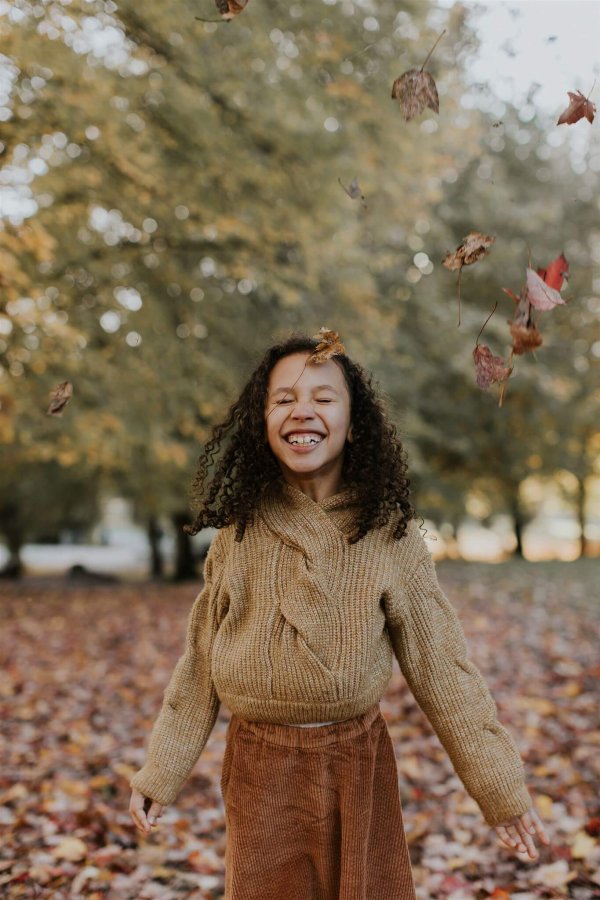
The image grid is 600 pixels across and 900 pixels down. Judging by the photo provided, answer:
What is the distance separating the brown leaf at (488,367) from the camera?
77.9 inches

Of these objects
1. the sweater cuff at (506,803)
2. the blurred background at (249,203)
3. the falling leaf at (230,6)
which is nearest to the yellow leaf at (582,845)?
the sweater cuff at (506,803)

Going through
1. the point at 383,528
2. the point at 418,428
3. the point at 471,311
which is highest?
the point at 471,311

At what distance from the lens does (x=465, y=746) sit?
206cm

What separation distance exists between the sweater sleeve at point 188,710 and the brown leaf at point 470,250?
979 mm

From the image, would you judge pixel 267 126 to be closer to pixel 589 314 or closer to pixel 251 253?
pixel 251 253

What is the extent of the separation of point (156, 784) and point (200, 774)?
99.9 inches

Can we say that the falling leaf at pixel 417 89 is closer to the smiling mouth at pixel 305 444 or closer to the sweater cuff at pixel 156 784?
the smiling mouth at pixel 305 444

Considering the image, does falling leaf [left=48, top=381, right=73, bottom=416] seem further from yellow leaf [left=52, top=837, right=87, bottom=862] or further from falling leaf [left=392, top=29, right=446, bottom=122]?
yellow leaf [left=52, top=837, right=87, bottom=862]

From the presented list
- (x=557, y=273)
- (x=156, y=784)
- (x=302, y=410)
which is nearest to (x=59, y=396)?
(x=302, y=410)

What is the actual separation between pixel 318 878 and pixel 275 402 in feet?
4.08

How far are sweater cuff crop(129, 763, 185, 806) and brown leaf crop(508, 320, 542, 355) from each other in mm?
1457

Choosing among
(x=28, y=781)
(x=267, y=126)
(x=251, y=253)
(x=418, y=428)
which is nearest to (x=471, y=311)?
(x=418, y=428)

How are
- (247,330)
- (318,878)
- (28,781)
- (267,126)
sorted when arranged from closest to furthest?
1. (318,878)
2. (28,781)
3. (267,126)
4. (247,330)

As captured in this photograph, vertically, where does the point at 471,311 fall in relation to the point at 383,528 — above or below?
above
